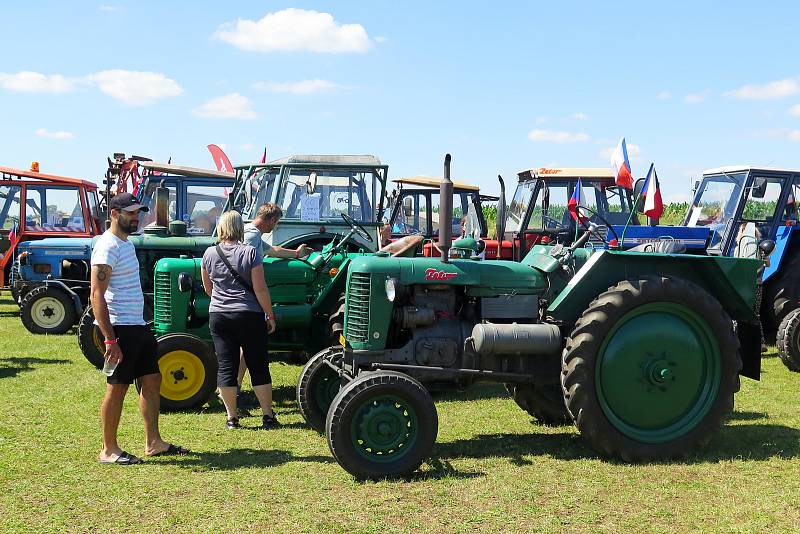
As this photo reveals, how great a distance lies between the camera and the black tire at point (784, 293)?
9.67 m

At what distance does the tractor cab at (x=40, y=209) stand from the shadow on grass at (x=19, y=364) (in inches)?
197

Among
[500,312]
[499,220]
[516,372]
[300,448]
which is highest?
[499,220]

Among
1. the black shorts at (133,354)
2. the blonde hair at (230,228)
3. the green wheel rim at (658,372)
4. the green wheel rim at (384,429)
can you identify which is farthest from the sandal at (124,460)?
the green wheel rim at (658,372)

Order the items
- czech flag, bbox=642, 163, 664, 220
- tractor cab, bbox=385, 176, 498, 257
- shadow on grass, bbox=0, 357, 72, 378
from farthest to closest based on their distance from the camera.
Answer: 1. tractor cab, bbox=385, 176, 498, 257
2. czech flag, bbox=642, 163, 664, 220
3. shadow on grass, bbox=0, 357, 72, 378

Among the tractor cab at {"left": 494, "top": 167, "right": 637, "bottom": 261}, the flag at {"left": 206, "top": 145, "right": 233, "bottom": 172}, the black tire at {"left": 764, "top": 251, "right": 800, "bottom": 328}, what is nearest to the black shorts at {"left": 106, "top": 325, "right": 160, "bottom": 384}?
the black tire at {"left": 764, "top": 251, "right": 800, "bottom": 328}

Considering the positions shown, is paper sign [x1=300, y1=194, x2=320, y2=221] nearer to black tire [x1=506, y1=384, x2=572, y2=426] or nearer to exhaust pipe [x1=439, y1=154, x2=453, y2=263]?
black tire [x1=506, y1=384, x2=572, y2=426]

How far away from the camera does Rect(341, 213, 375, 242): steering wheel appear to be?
28.0 feet

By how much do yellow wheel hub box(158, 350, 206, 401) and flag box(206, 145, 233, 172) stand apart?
12484 millimetres

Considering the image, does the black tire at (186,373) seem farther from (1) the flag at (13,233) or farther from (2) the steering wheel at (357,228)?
(1) the flag at (13,233)

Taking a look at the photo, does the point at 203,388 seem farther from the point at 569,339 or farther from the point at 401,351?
the point at 569,339

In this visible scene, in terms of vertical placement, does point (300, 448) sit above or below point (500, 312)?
below

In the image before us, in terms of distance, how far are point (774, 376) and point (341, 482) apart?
5.55 meters

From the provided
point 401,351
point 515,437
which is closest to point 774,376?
point 515,437

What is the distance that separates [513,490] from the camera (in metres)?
4.52
